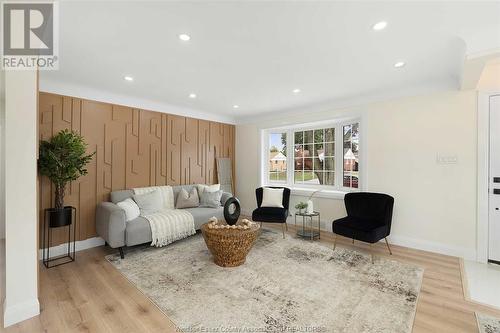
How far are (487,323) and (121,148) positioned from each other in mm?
4825

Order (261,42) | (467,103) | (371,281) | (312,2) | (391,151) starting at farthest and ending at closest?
(391,151), (467,103), (371,281), (261,42), (312,2)

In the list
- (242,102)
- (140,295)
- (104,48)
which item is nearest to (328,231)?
(242,102)

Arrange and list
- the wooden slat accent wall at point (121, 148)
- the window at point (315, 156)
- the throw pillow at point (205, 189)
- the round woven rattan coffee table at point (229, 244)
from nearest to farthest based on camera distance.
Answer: the round woven rattan coffee table at point (229, 244) < the wooden slat accent wall at point (121, 148) < the window at point (315, 156) < the throw pillow at point (205, 189)

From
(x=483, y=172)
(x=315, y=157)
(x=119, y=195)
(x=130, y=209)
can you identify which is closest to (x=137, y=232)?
(x=130, y=209)

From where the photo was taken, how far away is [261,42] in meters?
2.24

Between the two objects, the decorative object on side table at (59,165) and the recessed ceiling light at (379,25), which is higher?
the recessed ceiling light at (379,25)

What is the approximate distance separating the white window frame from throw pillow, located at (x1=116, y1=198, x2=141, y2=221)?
2.90m

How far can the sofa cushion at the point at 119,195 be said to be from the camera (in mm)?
3646

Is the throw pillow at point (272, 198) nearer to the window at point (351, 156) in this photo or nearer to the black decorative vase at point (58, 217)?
the window at point (351, 156)

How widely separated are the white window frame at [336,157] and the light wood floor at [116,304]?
1744 mm

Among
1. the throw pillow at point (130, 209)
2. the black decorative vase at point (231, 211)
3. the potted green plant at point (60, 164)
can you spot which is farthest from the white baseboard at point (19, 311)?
the black decorative vase at point (231, 211)

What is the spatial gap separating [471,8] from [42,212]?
5.05 meters

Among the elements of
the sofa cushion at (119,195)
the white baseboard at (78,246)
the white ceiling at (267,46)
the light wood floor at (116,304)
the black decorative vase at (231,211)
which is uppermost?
the white ceiling at (267,46)

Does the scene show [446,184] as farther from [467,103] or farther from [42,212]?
[42,212]
